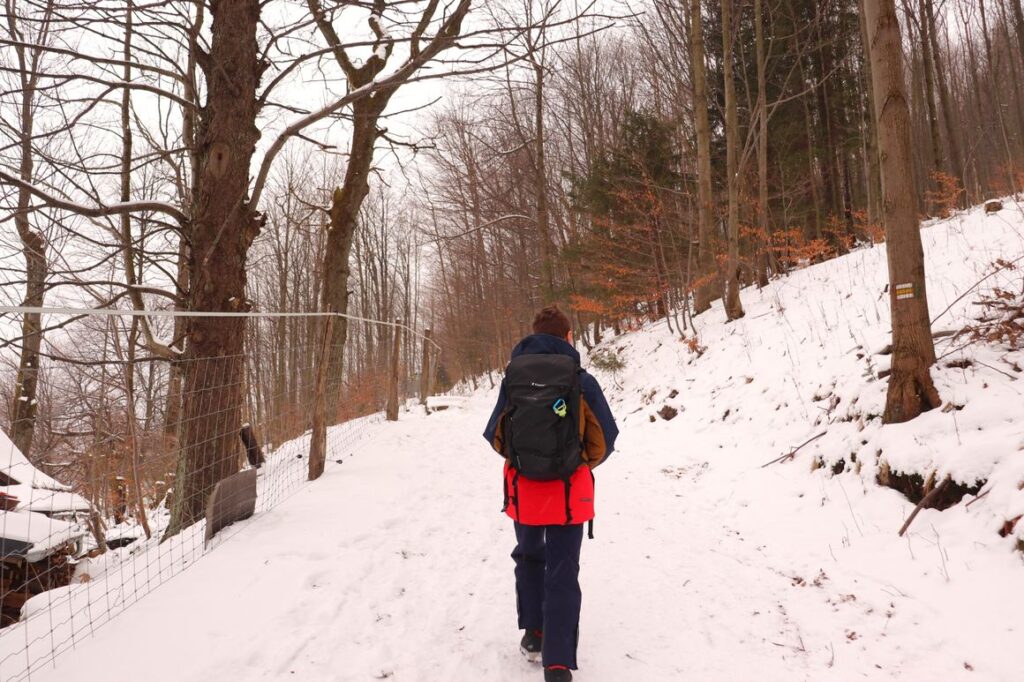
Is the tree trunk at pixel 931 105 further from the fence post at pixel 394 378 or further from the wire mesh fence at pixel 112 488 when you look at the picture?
the wire mesh fence at pixel 112 488

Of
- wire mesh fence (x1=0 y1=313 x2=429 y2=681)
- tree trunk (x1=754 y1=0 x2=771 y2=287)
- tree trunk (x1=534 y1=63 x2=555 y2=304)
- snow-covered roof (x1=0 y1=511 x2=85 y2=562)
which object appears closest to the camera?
wire mesh fence (x1=0 y1=313 x2=429 y2=681)

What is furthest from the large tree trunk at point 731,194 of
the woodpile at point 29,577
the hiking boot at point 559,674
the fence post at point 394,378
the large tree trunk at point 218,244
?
the woodpile at point 29,577

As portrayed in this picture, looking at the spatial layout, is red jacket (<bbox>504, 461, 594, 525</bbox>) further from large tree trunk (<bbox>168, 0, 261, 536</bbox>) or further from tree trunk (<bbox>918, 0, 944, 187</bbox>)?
tree trunk (<bbox>918, 0, 944, 187</bbox>)

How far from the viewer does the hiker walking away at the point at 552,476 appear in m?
2.56

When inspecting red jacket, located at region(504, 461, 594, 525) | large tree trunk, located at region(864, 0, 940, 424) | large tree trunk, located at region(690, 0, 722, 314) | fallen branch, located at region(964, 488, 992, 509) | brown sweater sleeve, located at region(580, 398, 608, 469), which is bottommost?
fallen branch, located at region(964, 488, 992, 509)

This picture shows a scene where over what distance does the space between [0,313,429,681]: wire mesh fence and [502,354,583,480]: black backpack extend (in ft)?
7.82

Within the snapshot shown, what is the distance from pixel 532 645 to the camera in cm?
279

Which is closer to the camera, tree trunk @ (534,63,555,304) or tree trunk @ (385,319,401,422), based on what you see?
tree trunk @ (385,319,401,422)

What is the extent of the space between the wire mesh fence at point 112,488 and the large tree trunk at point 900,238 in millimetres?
5408

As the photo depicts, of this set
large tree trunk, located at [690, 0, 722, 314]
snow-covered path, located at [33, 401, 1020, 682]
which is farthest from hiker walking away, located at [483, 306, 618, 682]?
large tree trunk, located at [690, 0, 722, 314]

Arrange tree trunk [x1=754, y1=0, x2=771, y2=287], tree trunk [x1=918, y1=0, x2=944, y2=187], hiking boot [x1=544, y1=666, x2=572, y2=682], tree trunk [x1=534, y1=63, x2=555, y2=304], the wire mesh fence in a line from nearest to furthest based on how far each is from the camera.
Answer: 1. hiking boot [x1=544, y1=666, x2=572, y2=682]
2. the wire mesh fence
3. tree trunk [x1=754, y1=0, x2=771, y2=287]
4. tree trunk [x1=918, y1=0, x2=944, y2=187]
5. tree trunk [x1=534, y1=63, x2=555, y2=304]

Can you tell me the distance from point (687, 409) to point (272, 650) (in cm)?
745

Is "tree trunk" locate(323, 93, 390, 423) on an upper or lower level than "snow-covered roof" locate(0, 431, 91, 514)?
upper

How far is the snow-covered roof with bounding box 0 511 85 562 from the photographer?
13.7ft
